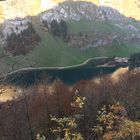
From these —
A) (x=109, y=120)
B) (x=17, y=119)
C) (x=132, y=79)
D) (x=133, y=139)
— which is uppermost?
(x=109, y=120)

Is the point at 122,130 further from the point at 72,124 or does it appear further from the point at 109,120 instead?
the point at 72,124

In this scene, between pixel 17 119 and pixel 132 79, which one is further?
pixel 132 79

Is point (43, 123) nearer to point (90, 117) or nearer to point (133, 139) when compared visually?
point (90, 117)

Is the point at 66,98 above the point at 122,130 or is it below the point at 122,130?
below

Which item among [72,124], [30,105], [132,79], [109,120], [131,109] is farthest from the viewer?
[132,79]

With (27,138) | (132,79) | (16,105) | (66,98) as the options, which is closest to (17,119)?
(27,138)

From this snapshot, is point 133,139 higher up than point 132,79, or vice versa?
point 133,139

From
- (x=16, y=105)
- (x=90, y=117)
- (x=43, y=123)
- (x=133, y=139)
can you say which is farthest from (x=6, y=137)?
(x=133, y=139)

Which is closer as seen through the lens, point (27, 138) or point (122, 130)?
point (122, 130)

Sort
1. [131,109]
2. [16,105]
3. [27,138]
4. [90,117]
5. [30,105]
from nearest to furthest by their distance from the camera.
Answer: [27,138] < [90,117] < [131,109] < [16,105] < [30,105]
